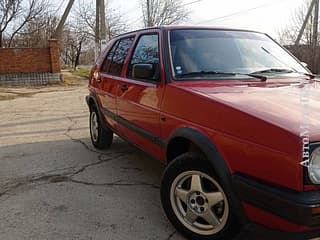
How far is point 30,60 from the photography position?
58.0 ft

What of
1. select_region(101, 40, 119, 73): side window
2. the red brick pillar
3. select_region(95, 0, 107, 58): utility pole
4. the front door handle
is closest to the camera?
the front door handle

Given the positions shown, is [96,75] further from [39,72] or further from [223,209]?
[39,72]

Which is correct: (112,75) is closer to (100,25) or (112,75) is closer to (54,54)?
(54,54)

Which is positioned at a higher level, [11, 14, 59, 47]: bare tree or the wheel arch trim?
[11, 14, 59, 47]: bare tree

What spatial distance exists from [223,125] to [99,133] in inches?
136

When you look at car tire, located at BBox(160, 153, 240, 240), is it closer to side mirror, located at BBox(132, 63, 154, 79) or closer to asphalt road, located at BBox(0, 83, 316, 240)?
asphalt road, located at BBox(0, 83, 316, 240)

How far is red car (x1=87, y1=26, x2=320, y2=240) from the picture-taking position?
2.26 meters

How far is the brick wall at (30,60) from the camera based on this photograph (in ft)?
56.8

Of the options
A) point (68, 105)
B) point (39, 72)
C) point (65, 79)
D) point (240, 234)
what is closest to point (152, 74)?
point (240, 234)

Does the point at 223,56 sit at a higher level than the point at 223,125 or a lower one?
higher


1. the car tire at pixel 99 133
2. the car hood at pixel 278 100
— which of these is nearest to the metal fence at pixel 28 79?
the car tire at pixel 99 133

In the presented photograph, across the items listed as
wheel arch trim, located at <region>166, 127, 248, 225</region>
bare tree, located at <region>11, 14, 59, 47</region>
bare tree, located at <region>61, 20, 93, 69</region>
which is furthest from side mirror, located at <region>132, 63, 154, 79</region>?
bare tree, located at <region>61, 20, 93, 69</region>

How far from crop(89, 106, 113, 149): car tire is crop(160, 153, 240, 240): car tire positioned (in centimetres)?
260

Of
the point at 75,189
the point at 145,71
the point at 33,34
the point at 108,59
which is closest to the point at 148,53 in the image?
the point at 145,71
